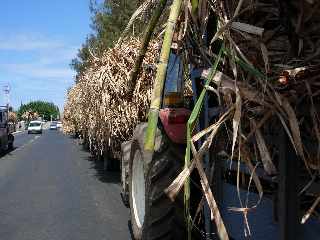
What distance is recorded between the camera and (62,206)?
361 inches

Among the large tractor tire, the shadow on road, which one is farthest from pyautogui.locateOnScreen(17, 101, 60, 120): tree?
the large tractor tire

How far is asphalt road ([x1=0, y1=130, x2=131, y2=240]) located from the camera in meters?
7.28

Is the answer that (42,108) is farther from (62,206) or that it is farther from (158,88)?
(158,88)

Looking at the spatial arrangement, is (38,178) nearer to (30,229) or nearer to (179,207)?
(30,229)

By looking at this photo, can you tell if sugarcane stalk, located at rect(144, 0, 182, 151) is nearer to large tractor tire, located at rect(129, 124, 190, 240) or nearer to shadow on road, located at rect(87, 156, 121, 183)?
large tractor tire, located at rect(129, 124, 190, 240)

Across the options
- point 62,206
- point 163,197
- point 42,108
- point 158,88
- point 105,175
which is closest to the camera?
point 158,88

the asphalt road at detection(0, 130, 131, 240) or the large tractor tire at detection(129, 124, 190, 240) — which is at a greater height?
the large tractor tire at detection(129, 124, 190, 240)

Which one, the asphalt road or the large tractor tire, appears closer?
the large tractor tire

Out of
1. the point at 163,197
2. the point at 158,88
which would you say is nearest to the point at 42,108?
the point at 163,197

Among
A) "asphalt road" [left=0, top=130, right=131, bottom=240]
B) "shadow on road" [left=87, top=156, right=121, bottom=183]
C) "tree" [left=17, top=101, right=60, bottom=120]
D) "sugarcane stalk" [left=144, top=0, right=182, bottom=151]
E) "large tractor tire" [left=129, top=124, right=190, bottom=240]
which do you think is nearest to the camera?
"sugarcane stalk" [left=144, top=0, right=182, bottom=151]

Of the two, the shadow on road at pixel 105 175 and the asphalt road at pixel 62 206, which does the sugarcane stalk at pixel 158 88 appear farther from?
the shadow on road at pixel 105 175

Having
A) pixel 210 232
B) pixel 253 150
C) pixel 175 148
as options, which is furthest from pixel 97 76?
pixel 253 150

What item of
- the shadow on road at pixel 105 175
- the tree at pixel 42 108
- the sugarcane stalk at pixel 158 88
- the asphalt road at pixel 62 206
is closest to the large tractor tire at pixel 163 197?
the sugarcane stalk at pixel 158 88

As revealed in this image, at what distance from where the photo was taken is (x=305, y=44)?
124 inches
